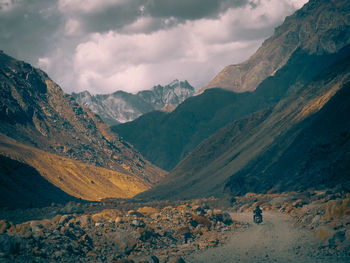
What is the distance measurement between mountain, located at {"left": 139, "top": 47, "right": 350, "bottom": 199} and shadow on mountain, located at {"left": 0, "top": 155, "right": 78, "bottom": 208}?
48622 mm

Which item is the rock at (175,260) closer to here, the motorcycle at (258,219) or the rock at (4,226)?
the rock at (4,226)

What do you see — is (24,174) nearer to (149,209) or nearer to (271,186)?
(271,186)

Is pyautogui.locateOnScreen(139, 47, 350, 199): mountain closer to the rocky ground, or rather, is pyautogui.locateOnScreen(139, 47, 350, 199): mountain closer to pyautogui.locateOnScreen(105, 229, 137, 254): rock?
the rocky ground

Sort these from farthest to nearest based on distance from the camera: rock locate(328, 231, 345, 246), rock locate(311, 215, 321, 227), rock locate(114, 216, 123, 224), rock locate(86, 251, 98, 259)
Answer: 1. rock locate(114, 216, 123, 224)
2. rock locate(311, 215, 321, 227)
3. rock locate(86, 251, 98, 259)
4. rock locate(328, 231, 345, 246)

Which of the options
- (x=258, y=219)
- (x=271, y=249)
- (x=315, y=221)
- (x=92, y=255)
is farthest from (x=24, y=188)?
(x=271, y=249)

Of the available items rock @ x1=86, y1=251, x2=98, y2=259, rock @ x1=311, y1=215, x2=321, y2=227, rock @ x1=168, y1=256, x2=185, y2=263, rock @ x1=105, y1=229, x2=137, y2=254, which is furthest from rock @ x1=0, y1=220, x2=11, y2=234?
rock @ x1=311, y1=215, x2=321, y2=227

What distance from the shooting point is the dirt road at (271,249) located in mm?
32250

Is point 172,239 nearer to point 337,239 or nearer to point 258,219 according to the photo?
point 337,239

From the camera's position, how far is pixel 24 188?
143 meters

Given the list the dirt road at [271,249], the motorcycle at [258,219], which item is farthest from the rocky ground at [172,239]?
the motorcycle at [258,219]

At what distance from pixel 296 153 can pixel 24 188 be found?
9658cm

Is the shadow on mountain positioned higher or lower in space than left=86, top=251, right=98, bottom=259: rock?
higher

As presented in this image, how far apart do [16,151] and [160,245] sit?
541 ft

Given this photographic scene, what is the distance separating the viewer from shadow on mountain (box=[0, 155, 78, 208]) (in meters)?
125
